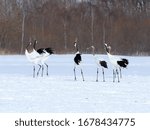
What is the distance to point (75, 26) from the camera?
2167 inches

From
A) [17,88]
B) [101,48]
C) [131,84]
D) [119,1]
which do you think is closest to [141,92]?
[131,84]

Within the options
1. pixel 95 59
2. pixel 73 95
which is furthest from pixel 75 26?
pixel 73 95

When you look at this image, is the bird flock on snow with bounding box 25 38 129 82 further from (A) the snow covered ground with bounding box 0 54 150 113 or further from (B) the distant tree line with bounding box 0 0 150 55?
(B) the distant tree line with bounding box 0 0 150 55

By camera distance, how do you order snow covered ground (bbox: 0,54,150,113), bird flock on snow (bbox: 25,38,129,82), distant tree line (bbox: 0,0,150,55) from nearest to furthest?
snow covered ground (bbox: 0,54,150,113), bird flock on snow (bbox: 25,38,129,82), distant tree line (bbox: 0,0,150,55)

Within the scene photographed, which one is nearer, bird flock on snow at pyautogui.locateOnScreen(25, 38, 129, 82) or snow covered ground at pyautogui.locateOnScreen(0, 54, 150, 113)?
snow covered ground at pyautogui.locateOnScreen(0, 54, 150, 113)

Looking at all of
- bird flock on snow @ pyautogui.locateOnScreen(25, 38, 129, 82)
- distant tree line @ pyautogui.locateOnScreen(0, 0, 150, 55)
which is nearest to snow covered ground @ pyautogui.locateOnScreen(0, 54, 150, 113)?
bird flock on snow @ pyautogui.locateOnScreen(25, 38, 129, 82)

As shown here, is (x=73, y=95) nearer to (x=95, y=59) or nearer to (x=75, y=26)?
(x=95, y=59)

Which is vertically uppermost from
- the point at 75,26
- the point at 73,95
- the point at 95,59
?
the point at 95,59

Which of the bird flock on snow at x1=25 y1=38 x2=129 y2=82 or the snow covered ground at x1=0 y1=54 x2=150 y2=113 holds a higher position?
the bird flock on snow at x1=25 y1=38 x2=129 y2=82

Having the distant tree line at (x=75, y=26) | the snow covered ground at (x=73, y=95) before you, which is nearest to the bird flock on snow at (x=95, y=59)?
the snow covered ground at (x=73, y=95)

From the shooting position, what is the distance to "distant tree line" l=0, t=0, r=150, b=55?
52781 millimetres

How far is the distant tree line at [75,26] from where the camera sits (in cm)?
5278

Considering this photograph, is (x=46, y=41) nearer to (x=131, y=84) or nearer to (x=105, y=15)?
(x=105, y=15)

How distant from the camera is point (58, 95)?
40.5 feet
